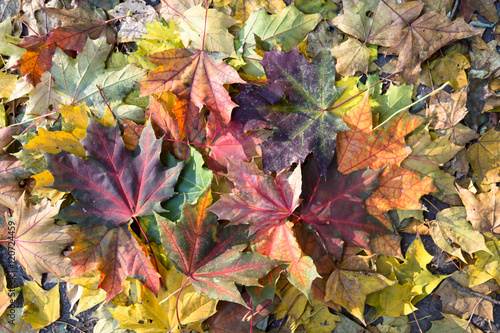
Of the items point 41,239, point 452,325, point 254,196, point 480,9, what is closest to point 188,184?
point 254,196

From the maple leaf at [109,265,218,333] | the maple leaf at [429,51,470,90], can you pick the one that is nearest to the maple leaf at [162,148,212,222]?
the maple leaf at [109,265,218,333]

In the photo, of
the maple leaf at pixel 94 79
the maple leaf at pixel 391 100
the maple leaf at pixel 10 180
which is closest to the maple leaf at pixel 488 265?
the maple leaf at pixel 391 100

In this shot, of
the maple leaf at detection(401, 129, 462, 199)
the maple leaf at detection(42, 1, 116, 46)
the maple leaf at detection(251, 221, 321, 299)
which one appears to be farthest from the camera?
the maple leaf at detection(42, 1, 116, 46)

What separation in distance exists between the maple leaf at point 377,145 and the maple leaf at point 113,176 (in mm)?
623

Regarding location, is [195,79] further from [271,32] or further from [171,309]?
[171,309]

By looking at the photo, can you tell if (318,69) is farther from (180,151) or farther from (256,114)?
(180,151)

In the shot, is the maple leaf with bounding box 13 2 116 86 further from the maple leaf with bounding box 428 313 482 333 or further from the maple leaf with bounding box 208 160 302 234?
the maple leaf with bounding box 428 313 482 333

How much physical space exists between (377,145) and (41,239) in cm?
136

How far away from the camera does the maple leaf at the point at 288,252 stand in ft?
3.49

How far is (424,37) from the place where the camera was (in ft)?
3.89

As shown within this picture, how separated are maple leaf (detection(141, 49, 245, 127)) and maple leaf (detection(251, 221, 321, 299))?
43 cm

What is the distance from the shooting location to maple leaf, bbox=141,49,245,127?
1119 mm

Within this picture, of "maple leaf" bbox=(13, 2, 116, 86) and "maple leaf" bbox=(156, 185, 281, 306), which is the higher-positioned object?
"maple leaf" bbox=(13, 2, 116, 86)

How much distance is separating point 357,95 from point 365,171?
289 millimetres
